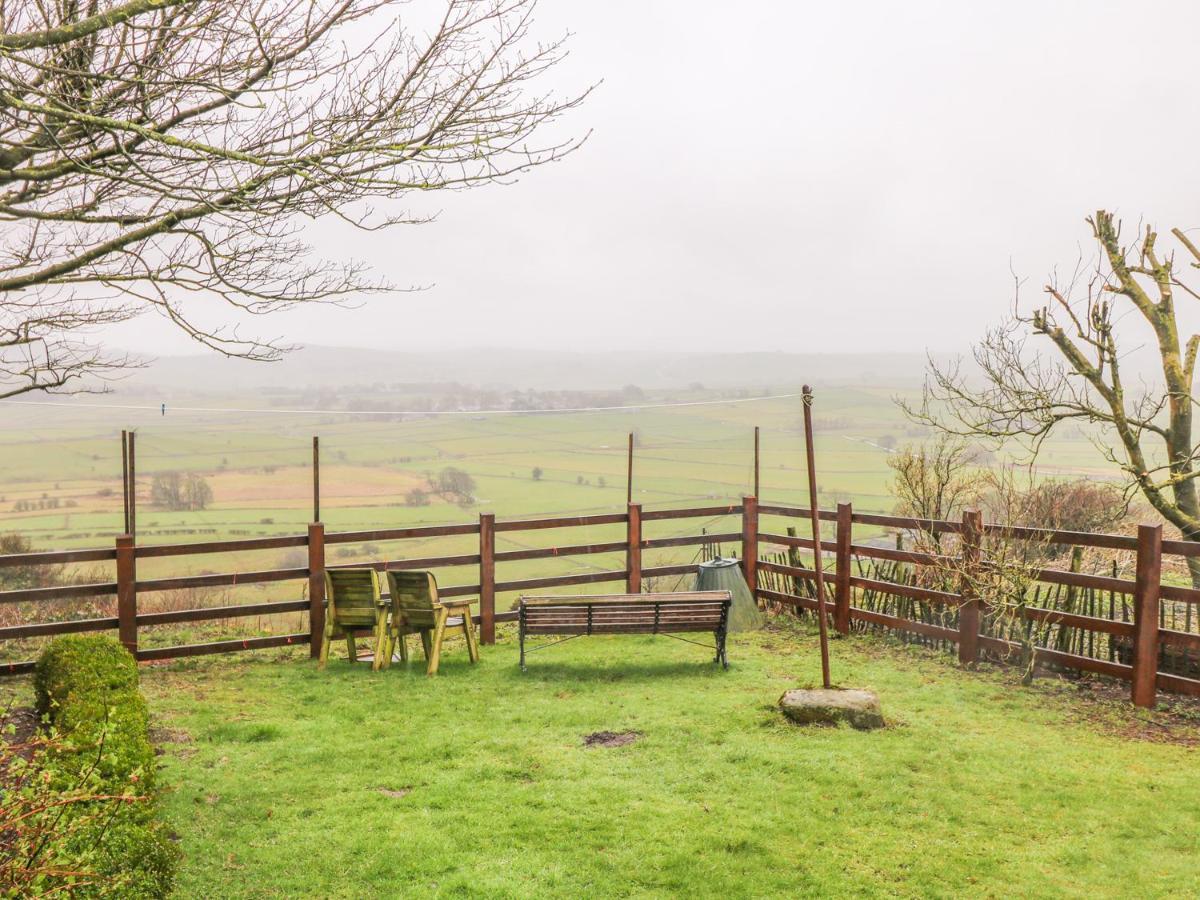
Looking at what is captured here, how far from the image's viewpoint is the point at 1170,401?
10.1 metres

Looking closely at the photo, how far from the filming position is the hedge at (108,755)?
355 cm

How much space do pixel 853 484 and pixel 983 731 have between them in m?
42.4

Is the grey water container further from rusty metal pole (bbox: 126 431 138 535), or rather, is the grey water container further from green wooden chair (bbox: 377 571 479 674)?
rusty metal pole (bbox: 126 431 138 535)

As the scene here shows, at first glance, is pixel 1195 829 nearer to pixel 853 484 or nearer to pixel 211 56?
pixel 211 56

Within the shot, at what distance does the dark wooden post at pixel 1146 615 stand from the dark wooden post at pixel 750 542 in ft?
13.6

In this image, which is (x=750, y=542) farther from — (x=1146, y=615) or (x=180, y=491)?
(x=180, y=491)

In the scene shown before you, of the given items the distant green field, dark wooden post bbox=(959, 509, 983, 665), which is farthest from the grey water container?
the distant green field

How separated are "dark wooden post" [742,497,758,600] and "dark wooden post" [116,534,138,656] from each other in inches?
247

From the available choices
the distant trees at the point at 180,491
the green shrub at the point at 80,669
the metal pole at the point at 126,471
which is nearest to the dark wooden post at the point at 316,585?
the metal pole at the point at 126,471

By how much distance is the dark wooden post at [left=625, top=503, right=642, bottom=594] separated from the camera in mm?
9781

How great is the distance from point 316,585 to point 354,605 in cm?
65

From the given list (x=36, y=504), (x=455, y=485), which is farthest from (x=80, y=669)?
(x=455, y=485)

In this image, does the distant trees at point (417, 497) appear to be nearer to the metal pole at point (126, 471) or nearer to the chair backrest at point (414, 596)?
the metal pole at point (126, 471)

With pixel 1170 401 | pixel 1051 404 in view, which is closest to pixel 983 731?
pixel 1051 404
